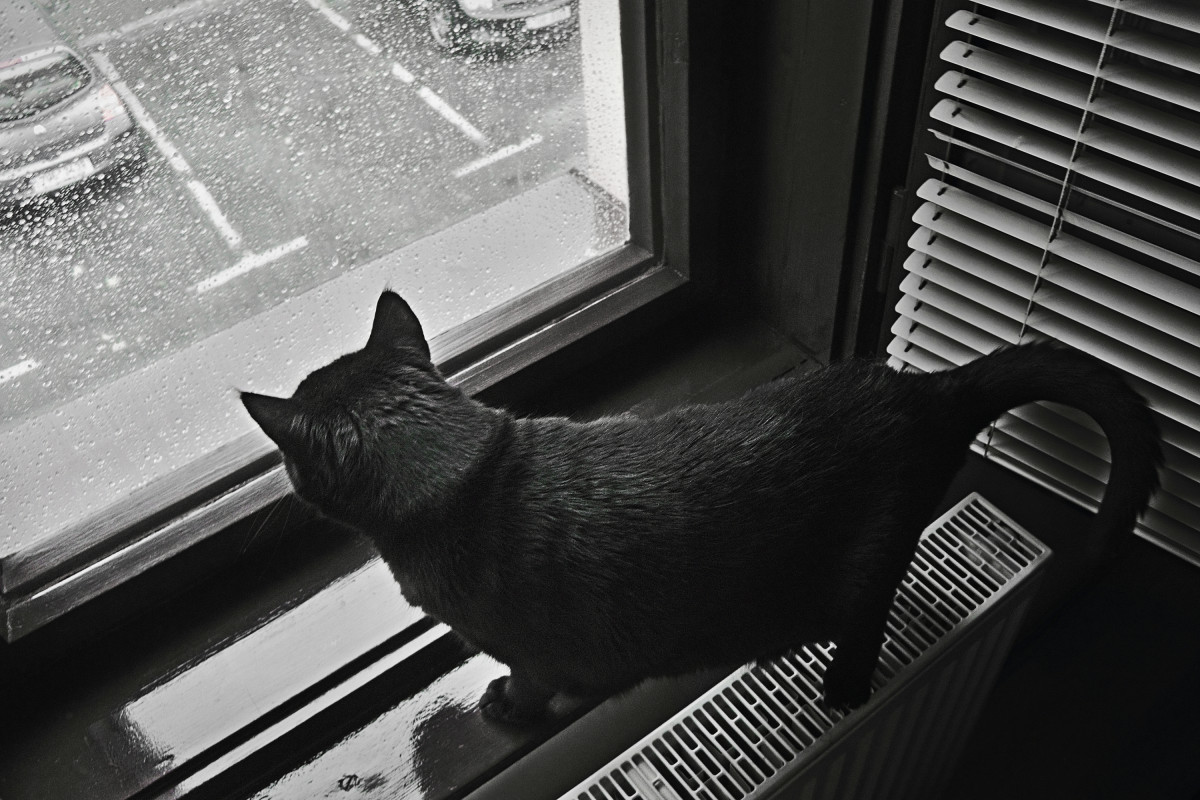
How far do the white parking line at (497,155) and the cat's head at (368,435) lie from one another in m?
0.26

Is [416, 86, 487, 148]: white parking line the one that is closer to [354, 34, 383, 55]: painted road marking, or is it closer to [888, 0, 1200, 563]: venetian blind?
[354, 34, 383, 55]: painted road marking

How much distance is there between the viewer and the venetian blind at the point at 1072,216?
78 centimetres

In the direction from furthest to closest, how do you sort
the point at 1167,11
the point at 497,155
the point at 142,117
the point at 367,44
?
the point at 497,155
the point at 367,44
the point at 142,117
the point at 1167,11

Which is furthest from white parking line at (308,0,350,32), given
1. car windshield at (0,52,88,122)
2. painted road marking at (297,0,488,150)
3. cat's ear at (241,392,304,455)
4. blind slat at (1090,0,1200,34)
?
blind slat at (1090,0,1200,34)

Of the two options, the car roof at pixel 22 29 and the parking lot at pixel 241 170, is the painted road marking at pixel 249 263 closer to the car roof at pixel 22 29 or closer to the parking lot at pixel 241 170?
the parking lot at pixel 241 170

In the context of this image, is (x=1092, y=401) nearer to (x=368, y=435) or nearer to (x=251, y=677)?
(x=368, y=435)

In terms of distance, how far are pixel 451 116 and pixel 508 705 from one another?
0.60 m

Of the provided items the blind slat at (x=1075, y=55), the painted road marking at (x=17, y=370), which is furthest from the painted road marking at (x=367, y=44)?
the blind slat at (x=1075, y=55)

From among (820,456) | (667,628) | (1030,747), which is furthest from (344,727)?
(1030,747)

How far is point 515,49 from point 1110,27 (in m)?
0.55

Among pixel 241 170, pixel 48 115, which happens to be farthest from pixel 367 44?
pixel 48 115

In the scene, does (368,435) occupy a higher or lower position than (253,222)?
lower

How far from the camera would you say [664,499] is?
0.87 meters

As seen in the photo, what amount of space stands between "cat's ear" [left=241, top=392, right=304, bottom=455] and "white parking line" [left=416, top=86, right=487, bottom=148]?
347 mm
